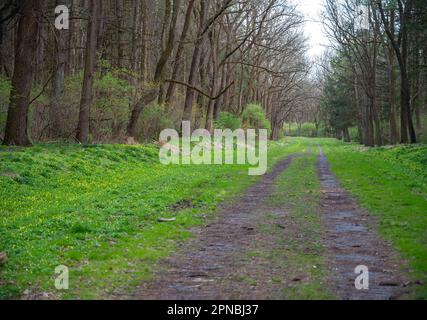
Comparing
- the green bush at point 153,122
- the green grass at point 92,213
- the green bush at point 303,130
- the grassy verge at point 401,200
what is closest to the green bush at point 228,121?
the green bush at point 153,122

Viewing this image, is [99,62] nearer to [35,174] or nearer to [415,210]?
[35,174]

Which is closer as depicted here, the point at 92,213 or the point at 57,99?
the point at 92,213

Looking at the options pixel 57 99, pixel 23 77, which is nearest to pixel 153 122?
pixel 57 99

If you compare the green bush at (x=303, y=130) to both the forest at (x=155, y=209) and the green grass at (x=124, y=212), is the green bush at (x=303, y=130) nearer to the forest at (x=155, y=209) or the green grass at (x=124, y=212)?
the forest at (x=155, y=209)

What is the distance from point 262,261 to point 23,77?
49.2 feet

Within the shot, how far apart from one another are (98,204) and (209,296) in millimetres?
6507

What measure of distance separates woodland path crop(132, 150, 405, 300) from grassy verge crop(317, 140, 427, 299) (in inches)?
11.0

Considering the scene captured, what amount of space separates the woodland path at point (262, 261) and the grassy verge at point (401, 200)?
28 cm

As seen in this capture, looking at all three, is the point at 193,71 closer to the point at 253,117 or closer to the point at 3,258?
the point at 253,117

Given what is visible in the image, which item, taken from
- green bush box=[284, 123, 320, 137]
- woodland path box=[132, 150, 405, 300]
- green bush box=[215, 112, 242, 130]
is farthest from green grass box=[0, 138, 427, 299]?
green bush box=[284, 123, 320, 137]

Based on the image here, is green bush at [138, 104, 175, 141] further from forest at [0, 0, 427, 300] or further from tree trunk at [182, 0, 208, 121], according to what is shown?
tree trunk at [182, 0, 208, 121]

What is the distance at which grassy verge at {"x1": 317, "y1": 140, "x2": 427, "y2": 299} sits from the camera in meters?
8.65

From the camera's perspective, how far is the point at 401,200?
14.1m

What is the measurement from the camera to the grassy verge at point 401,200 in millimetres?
8648
